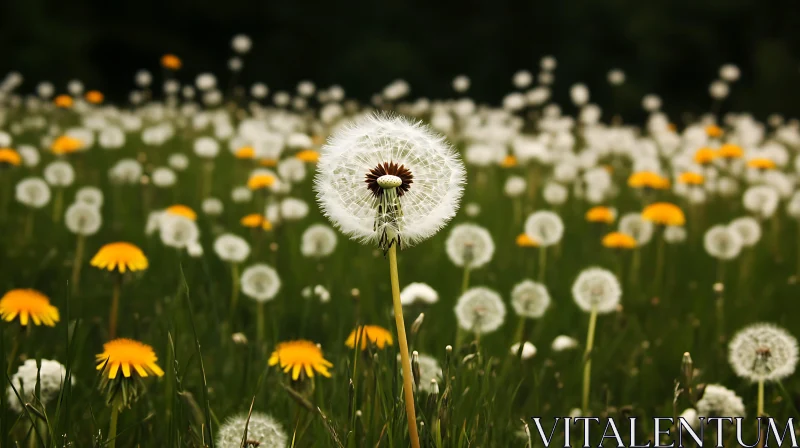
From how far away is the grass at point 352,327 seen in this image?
1.37 metres

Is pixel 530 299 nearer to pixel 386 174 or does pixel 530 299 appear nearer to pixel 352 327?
pixel 352 327

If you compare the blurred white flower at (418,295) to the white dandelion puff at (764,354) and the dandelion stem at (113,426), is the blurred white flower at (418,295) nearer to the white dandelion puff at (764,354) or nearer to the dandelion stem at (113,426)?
the white dandelion puff at (764,354)

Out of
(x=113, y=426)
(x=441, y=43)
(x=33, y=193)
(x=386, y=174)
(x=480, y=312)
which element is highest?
(x=441, y=43)

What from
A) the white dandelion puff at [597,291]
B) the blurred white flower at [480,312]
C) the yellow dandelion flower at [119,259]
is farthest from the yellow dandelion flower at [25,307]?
the white dandelion puff at [597,291]

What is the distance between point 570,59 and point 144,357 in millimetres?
15045

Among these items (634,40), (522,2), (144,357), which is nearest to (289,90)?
(522,2)

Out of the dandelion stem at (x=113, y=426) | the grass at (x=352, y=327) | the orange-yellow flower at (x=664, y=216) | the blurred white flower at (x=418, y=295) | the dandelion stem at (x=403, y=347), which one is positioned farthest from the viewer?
the orange-yellow flower at (x=664, y=216)

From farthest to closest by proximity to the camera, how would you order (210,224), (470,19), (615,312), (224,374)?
(470,19) → (210,224) → (615,312) → (224,374)

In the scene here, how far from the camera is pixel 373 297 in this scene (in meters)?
2.61

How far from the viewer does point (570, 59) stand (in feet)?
50.7

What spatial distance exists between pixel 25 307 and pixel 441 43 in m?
15.2

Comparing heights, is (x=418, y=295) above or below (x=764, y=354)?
above

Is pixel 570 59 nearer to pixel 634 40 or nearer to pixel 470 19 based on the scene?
pixel 634 40

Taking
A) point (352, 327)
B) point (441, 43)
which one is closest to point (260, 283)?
point (352, 327)
